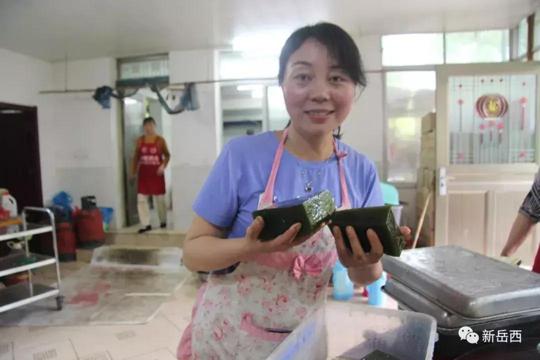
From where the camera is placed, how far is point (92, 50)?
4066mm

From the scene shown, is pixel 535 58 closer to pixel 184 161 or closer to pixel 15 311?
pixel 184 161

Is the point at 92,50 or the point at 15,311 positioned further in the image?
the point at 92,50

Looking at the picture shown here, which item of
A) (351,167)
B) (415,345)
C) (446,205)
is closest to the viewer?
(415,345)

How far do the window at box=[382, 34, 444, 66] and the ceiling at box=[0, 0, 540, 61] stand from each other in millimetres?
170

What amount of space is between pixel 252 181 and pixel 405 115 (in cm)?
355

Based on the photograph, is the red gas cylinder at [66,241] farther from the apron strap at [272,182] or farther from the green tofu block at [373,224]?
A: the green tofu block at [373,224]

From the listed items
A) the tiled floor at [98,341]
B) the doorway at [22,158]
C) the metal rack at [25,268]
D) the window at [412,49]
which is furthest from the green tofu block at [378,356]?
the doorway at [22,158]

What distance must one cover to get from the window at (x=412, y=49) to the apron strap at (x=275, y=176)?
3473 millimetres

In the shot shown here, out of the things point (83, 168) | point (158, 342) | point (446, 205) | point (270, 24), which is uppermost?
point (270, 24)

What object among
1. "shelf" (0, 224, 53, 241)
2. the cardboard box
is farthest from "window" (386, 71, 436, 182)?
"shelf" (0, 224, 53, 241)

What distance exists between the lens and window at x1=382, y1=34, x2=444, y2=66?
3.81 meters

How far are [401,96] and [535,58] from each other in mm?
1212

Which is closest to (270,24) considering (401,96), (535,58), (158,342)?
(401,96)

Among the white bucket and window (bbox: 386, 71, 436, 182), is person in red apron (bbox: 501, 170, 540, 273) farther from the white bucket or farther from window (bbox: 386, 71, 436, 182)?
the white bucket
